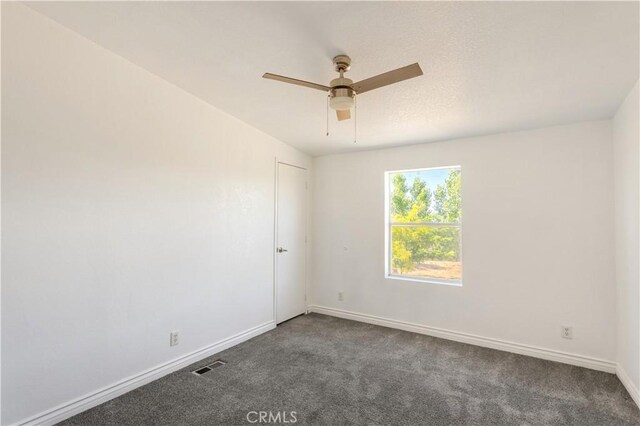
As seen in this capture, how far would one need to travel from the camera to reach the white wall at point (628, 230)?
7.97ft

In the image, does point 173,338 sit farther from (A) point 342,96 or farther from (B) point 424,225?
(B) point 424,225

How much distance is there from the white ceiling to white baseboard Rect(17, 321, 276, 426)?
2542 mm

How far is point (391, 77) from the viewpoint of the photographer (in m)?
1.90

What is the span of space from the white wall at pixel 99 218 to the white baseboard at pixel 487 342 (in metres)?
1.80

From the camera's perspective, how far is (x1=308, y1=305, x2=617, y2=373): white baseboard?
300cm

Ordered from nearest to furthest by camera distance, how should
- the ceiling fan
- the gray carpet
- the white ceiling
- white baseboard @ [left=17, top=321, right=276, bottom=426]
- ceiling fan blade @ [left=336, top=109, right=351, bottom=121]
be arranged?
the white ceiling
the ceiling fan
white baseboard @ [left=17, top=321, right=276, bottom=426]
the gray carpet
ceiling fan blade @ [left=336, top=109, right=351, bottom=121]

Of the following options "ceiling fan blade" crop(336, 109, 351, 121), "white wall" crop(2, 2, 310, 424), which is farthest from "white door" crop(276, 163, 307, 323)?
"ceiling fan blade" crop(336, 109, 351, 121)

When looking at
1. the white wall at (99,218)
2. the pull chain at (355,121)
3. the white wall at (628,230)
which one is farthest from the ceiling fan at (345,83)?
the white wall at (628,230)

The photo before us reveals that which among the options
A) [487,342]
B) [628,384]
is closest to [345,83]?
[487,342]

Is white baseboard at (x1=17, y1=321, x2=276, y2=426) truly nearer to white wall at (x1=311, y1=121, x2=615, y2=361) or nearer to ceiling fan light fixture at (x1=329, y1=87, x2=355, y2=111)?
white wall at (x1=311, y1=121, x2=615, y2=361)

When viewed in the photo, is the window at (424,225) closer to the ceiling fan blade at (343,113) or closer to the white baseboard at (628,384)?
the white baseboard at (628,384)

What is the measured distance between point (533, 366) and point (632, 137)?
2.21 meters

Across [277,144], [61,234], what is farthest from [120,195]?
[277,144]

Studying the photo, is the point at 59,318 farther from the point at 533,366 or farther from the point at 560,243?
the point at 560,243
